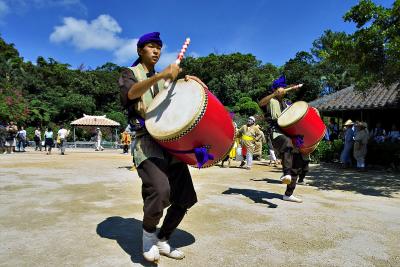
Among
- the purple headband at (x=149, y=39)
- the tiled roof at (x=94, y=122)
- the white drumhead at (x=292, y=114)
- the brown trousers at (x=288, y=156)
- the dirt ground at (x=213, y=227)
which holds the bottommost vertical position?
the dirt ground at (x=213, y=227)

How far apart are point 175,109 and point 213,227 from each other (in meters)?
1.81

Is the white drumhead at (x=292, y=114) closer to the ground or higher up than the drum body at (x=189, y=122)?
higher up

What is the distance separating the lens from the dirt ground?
3.44m

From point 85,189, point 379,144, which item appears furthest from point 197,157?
point 379,144

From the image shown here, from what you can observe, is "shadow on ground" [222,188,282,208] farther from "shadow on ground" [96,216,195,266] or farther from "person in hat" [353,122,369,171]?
"person in hat" [353,122,369,171]

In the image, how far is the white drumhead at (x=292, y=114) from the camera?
5938 mm

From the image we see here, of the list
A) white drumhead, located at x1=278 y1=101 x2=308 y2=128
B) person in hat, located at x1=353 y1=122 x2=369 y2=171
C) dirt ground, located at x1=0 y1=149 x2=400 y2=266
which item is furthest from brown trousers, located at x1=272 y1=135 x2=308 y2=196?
person in hat, located at x1=353 y1=122 x2=369 y2=171

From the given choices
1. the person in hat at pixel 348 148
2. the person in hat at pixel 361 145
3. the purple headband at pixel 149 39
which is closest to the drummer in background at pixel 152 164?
the purple headband at pixel 149 39

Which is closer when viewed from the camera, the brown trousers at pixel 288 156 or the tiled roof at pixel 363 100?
the brown trousers at pixel 288 156

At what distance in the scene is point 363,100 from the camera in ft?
55.6

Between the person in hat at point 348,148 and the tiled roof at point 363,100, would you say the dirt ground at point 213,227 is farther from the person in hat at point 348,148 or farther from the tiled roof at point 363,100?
the tiled roof at point 363,100

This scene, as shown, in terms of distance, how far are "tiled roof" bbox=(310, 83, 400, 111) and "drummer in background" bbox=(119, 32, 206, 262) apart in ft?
42.8

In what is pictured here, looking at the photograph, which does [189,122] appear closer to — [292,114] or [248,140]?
[292,114]

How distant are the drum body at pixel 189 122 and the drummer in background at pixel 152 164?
0.13 meters
